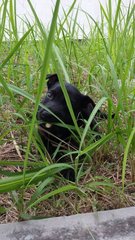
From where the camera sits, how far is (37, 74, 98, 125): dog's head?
126 centimetres

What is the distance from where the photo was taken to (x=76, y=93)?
1.35 meters

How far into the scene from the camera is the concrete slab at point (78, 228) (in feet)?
3.11

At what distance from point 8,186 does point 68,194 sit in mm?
241

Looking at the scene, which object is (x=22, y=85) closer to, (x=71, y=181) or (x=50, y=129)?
(x=50, y=129)

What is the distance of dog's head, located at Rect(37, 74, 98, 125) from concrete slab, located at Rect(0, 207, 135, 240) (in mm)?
366

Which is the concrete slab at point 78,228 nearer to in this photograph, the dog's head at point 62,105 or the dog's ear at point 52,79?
the dog's head at point 62,105

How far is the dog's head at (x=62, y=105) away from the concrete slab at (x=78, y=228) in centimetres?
37

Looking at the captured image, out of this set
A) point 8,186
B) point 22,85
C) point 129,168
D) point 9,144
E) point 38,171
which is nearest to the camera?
point 8,186

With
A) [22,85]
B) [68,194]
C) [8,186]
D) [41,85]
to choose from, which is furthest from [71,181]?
[22,85]

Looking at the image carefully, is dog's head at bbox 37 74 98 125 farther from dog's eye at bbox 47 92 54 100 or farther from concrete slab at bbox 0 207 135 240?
concrete slab at bbox 0 207 135 240

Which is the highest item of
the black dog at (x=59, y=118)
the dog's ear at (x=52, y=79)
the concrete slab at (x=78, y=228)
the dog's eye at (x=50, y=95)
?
the dog's ear at (x=52, y=79)

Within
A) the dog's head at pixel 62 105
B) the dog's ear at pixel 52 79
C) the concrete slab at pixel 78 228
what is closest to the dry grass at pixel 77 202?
the concrete slab at pixel 78 228

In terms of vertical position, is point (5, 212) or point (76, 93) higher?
point (76, 93)

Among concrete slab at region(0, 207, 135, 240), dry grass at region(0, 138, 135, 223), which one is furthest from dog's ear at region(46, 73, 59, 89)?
concrete slab at region(0, 207, 135, 240)
